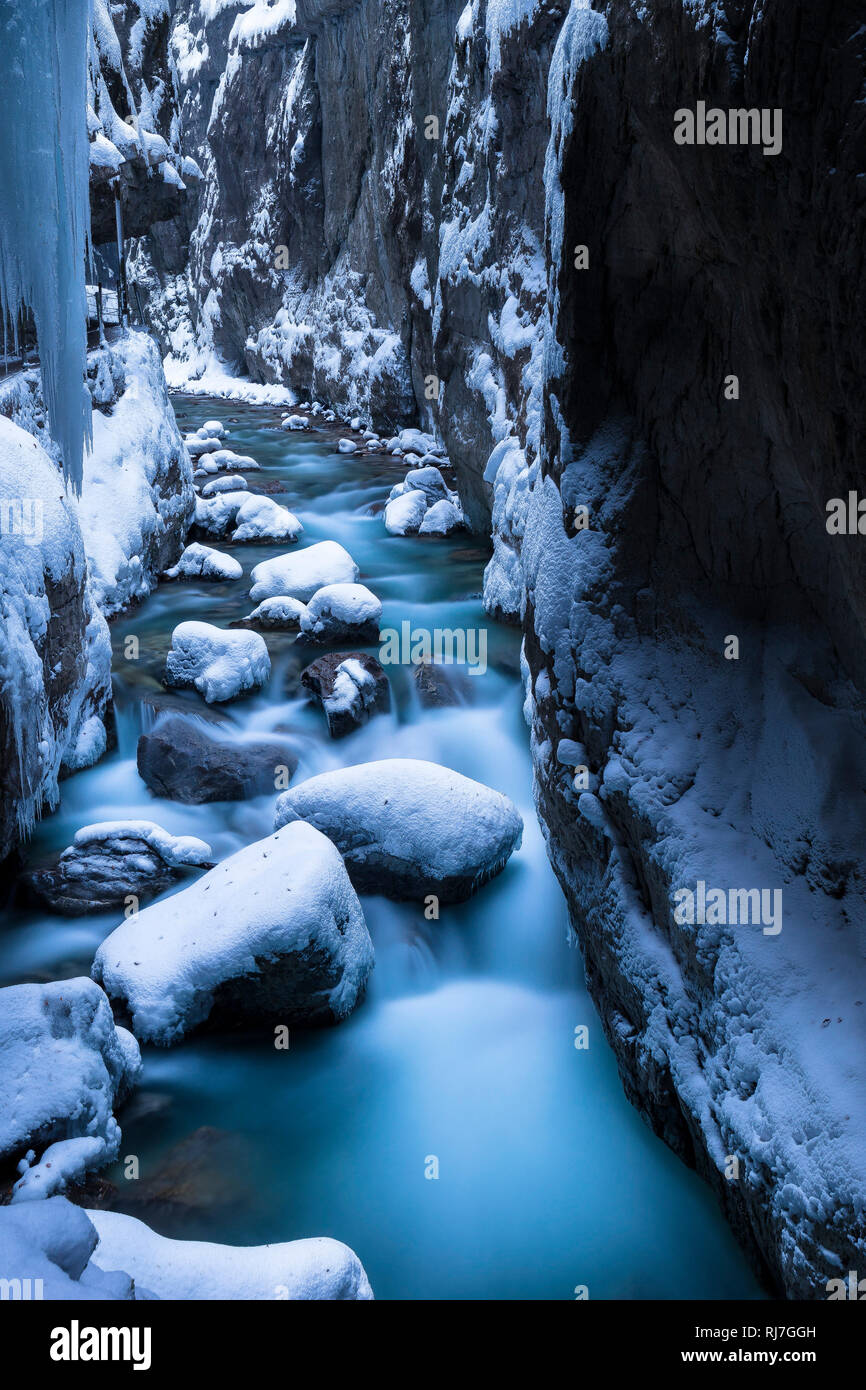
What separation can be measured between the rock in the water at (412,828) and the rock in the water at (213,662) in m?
2.20

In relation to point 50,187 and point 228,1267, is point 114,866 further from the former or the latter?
point 50,187

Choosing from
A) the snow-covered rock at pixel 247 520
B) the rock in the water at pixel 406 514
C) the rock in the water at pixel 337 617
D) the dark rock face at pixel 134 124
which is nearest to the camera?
the rock in the water at pixel 337 617

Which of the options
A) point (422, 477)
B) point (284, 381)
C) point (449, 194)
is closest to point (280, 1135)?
point (449, 194)

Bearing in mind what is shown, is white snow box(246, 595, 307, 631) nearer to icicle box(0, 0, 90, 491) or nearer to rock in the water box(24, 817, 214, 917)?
icicle box(0, 0, 90, 491)

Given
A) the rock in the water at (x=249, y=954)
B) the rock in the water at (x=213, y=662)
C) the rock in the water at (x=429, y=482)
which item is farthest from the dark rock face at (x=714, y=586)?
the rock in the water at (x=429, y=482)

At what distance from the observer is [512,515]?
25.3 feet

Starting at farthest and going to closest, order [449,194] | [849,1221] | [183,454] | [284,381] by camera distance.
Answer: [284,381]
[183,454]
[449,194]
[849,1221]

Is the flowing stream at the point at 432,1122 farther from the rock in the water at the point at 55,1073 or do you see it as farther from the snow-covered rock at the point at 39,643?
the snow-covered rock at the point at 39,643

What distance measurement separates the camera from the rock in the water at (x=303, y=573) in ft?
30.5

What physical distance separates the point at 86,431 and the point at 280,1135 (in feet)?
13.5

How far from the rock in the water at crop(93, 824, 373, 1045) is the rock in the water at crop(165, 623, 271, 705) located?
300 centimetres

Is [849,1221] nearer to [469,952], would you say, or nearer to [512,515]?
[469,952]

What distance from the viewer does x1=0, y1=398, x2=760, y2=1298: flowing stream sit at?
130 inches

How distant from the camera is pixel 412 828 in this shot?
5004 mm
